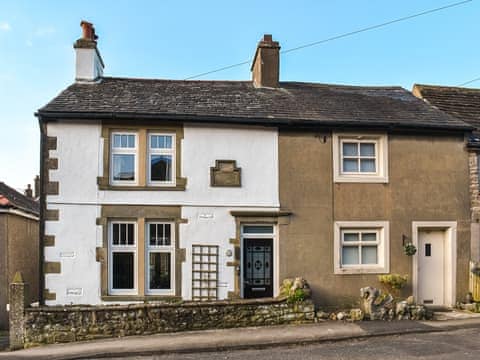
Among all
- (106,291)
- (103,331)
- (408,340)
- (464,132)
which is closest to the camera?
(408,340)

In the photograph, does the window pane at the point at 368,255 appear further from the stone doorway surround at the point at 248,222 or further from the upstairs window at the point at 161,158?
the upstairs window at the point at 161,158

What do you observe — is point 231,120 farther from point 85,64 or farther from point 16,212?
point 16,212

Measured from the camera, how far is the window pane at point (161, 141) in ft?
36.4

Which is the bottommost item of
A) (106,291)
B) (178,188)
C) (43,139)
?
(106,291)

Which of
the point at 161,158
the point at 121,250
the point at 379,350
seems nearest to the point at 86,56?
the point at 161,158

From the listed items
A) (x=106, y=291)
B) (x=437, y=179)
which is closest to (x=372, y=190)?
(x=437, y=179)

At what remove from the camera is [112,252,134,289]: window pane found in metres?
10.7

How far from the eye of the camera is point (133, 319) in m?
9.79

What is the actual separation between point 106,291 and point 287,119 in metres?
6.32

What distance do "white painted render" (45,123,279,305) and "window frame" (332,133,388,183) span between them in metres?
1.66

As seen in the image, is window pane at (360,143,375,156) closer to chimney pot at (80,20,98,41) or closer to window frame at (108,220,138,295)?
window frame at (108,220,138,295)

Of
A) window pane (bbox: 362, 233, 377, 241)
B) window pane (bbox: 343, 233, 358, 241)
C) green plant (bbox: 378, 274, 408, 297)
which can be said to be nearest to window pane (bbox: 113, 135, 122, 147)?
window pane (bbox: 343, 233, 358, 241)

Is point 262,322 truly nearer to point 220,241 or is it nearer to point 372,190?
point 220,241

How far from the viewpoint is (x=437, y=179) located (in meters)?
11.7
